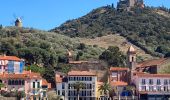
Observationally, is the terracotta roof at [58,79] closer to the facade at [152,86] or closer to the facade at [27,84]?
the facade at [27,84]

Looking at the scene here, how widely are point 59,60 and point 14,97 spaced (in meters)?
35.0

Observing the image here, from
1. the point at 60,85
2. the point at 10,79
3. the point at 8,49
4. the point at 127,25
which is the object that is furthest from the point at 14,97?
the point at 127,25

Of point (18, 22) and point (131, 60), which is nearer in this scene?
point (131, 60)

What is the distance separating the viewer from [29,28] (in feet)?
519

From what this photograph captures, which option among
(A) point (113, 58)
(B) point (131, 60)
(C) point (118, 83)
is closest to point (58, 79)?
(C) point (118, 83)

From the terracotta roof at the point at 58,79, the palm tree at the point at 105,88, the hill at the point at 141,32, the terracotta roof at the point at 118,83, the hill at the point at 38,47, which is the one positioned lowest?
the palm tree at the point at 105,88

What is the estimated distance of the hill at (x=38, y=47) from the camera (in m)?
110

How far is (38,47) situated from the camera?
116938 mm

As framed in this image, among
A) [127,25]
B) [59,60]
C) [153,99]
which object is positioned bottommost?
[153,99]

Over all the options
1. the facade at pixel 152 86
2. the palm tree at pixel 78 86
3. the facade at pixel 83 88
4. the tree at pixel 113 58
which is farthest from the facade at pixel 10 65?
the tree at pixel 113 58

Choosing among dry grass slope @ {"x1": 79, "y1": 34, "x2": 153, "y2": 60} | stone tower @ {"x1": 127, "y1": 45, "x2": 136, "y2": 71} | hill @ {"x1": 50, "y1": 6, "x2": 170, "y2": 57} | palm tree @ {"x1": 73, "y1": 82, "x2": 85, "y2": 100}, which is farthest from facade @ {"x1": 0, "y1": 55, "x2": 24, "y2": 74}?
hill @ {"x1": 50, "y1": 6, "x2": 170, "y2": 57}

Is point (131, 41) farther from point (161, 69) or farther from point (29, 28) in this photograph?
point (161, 69)

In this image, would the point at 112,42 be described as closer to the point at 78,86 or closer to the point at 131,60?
the point at 131,60

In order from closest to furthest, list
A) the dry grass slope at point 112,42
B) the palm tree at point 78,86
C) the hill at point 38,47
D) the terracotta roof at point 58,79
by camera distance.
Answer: the palm tree at point 78,86 < the terracotta roof at point 58,79 < the hill at point 38,47 < the dry grass slope at point 112,42
